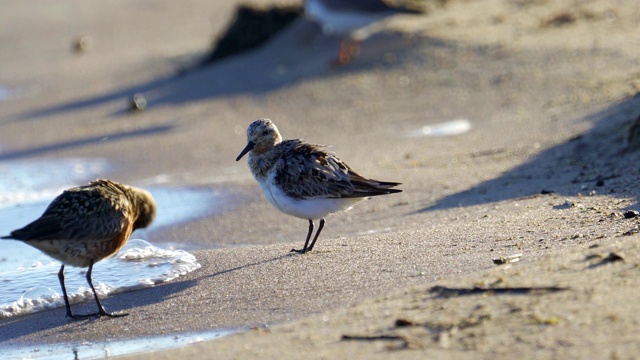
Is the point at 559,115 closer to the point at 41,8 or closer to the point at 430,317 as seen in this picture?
the point at 430,317

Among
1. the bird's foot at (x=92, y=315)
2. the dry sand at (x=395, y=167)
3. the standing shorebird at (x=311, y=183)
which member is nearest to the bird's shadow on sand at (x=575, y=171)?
the dry sand at (x=395, y=167)

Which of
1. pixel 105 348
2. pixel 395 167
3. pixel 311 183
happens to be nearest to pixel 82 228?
pixel 105 348

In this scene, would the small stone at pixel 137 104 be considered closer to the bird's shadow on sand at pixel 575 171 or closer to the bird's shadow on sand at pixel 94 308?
the bird's shadow on sand at pixel 575 171

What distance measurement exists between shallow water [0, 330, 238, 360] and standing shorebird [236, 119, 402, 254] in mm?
1496

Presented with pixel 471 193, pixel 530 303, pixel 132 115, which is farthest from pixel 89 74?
pixel 530 303

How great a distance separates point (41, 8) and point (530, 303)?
1922 cm

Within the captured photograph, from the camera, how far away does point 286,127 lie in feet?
37.7

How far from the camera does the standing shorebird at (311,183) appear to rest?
6.71 metres

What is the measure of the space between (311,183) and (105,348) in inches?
77.2

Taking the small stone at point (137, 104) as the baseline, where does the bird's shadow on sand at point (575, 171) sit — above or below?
below

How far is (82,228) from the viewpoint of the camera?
6.29 meters

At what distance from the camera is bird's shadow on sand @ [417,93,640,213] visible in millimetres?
7387

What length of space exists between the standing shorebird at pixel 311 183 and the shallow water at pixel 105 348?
1.50 m

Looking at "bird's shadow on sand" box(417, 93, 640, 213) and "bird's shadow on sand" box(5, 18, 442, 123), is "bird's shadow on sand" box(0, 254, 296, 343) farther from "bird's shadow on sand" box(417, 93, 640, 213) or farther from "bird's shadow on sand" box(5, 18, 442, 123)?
"bird's shadow on sand" box(5, 18, 442, 123)
